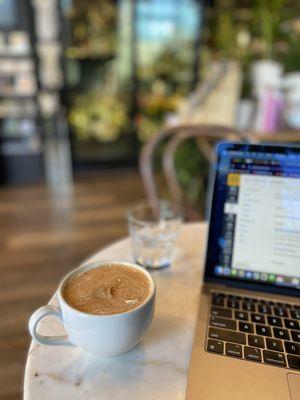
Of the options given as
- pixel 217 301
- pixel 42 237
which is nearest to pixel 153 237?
pixel 217 301

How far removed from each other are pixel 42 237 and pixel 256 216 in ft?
6.19

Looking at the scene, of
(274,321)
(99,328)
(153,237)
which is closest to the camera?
(99,328)

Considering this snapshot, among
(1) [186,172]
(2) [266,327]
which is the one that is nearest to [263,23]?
(1) [186,172]

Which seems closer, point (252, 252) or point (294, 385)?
point (294, 385)

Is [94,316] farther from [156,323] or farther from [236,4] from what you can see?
[236,4]

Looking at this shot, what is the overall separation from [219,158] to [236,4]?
125 inches

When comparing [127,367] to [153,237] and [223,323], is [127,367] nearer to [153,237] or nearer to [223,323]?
[223,323]

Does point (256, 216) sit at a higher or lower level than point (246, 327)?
higher

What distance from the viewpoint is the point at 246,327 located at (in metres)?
0.52

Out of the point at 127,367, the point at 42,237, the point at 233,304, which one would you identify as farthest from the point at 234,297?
the point at 42,237

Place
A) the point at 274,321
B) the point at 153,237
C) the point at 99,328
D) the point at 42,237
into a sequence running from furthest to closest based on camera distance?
the point at 42,237 → the point at 153,237 → the point at 274,321 → the point at 99,328

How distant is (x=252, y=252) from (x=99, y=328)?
12.2 inches

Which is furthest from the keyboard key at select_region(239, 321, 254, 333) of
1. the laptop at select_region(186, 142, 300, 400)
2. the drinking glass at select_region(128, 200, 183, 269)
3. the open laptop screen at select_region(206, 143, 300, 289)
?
the drinking glass at select_region(128, 200, 183, 269)

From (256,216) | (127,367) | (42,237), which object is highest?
(256,216)
